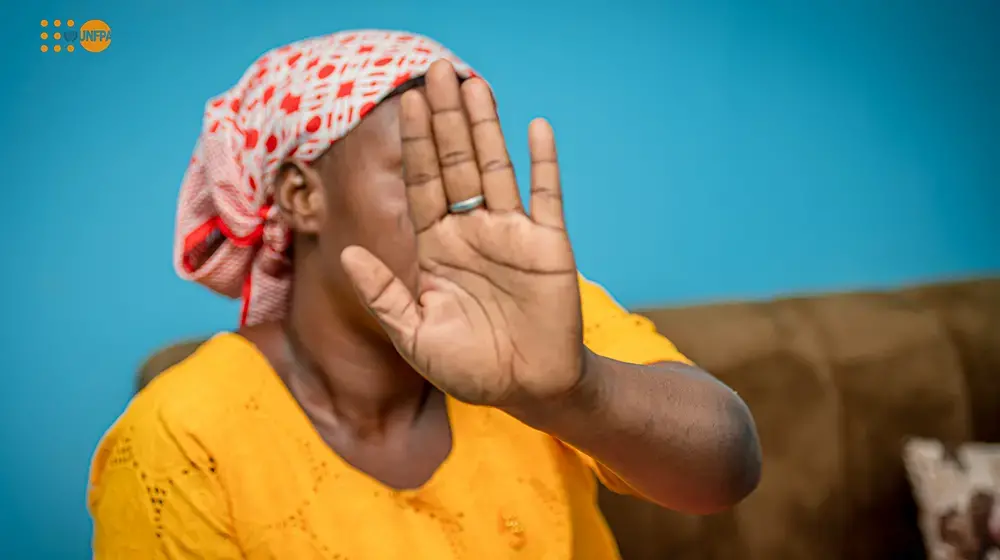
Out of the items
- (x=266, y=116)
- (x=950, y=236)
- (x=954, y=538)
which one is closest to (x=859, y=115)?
(x=950, y=236)

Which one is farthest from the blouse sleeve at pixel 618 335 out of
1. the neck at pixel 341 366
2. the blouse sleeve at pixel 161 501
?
the blouse sleeve at pixel 161 501

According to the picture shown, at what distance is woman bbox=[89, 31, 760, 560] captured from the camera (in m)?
0.70

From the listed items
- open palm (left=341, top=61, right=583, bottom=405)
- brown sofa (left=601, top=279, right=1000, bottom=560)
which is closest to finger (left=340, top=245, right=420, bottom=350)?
open palm (left=341, top=61, right=583, bottom=405)

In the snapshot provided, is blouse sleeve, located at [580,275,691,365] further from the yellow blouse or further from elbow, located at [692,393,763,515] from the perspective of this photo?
elbow, located at [692,393,763,515]

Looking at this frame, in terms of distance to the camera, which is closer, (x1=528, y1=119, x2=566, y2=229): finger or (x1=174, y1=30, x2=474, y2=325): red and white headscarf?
(x1=528, y1=119, x2=566, y2=229): finger

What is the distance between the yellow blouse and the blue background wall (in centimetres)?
57

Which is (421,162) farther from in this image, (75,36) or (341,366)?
(75,36)

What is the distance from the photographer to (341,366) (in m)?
1.00

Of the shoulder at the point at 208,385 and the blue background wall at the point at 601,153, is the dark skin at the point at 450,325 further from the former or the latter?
the blue background wall at the point at 601,153

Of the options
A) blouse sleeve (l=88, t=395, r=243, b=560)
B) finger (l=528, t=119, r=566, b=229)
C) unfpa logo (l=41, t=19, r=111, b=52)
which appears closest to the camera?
finger (l=528, t=119, r=566, b=229)

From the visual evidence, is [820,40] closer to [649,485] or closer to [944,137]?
[944,137]

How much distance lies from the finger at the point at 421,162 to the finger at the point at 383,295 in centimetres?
6

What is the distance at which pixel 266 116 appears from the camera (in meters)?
0.97

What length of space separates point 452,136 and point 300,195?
1.01ft
